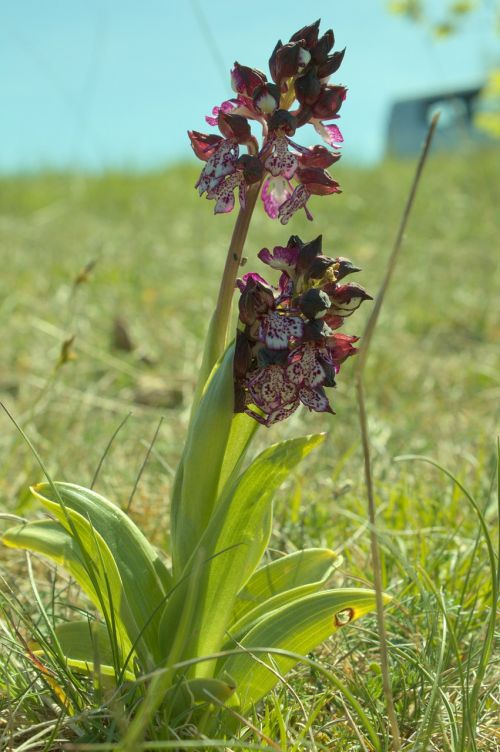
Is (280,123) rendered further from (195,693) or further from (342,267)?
(195,693)

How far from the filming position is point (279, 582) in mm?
1451

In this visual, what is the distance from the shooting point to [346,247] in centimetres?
574

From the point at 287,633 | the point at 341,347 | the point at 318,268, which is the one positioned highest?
the point at 318,268

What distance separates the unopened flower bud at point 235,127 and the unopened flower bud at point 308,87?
0.09 metres

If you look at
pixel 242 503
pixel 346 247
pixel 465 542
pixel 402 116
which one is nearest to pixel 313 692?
pixel 242 503

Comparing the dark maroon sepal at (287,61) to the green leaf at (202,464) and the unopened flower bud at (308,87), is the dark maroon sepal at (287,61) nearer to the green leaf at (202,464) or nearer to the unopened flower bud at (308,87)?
the unopened flower bud at (308,87)

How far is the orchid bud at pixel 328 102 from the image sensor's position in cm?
126

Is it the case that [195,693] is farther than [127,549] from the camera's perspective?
No

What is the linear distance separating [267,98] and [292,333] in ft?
1.17

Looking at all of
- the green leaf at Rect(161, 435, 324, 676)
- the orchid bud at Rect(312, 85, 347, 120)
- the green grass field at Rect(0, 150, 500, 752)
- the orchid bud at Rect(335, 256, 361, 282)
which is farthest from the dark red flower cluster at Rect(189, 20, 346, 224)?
the green grass field at Rect(0, 150, 500, 752)

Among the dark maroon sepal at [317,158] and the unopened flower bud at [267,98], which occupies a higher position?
the unopened flower bud at [267,98]

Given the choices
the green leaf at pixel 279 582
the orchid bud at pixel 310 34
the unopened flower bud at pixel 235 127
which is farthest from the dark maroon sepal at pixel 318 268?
the green leaf at pixel 279 582

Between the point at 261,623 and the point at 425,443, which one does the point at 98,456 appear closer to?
the point at 425,443

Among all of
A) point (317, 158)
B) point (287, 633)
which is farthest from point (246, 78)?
point (287, 633)
